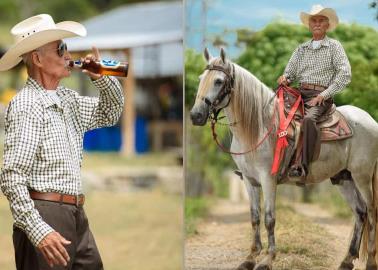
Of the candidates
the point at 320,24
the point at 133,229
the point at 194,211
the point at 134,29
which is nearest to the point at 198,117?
the point at 194,211

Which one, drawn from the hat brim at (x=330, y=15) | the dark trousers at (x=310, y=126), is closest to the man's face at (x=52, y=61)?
the dark trousers at (x=310, y=126)

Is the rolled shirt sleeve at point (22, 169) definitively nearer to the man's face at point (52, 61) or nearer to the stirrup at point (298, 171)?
the man's face at point (52, 61)

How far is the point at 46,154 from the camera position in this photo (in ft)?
15.0

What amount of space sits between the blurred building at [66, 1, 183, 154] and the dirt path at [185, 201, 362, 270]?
1561 centimetres

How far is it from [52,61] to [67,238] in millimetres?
864

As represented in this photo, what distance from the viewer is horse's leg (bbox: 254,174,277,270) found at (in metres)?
5.38

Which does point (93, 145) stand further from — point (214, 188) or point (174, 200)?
point (214, 188)

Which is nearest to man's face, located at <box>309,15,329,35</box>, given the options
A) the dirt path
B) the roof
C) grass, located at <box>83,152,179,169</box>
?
the dirt path

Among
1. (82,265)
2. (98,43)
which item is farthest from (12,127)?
(98,43)

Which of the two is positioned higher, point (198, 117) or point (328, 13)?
point (328, 13)

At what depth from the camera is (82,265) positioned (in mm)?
4828

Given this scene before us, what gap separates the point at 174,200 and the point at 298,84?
10.2 meters

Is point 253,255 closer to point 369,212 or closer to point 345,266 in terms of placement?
point 345,266

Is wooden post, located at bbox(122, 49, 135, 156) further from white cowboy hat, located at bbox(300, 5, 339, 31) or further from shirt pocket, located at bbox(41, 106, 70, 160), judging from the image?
shirt pocket, located at bbox(41, 106, 70, 160)
